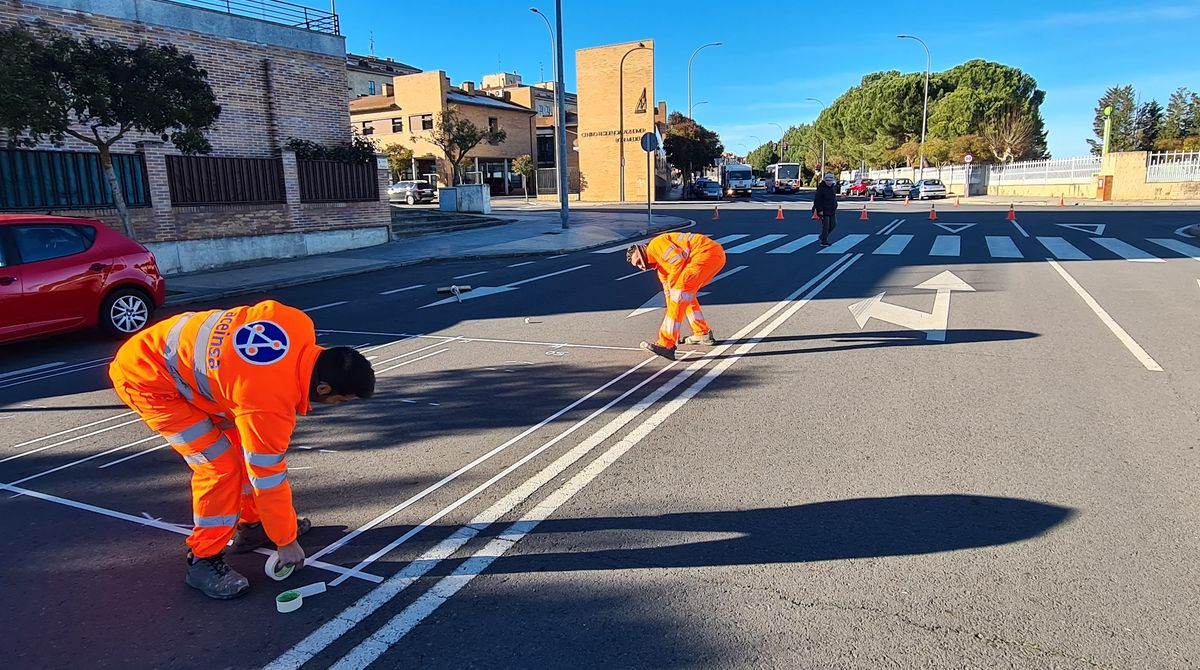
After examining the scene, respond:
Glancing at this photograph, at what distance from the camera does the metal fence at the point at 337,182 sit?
724 inches

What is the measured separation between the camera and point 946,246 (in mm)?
17047

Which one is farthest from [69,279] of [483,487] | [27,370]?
[483,487]

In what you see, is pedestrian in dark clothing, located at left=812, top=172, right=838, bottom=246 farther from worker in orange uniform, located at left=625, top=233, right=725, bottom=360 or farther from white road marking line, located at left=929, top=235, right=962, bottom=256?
worker in orange uniform, located at left=625, top=233, right=725, bottom=360

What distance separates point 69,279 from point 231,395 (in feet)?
23.4

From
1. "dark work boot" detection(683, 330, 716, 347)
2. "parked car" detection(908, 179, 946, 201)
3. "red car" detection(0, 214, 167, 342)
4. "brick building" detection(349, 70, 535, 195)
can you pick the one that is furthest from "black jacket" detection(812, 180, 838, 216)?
"brick building" detection(349, 70, 535, 195)

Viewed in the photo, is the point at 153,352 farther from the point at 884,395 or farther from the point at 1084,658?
the point at 884,395

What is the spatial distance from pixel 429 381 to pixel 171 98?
9236 mm

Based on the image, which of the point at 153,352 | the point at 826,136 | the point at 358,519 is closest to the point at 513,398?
the point at 358,519

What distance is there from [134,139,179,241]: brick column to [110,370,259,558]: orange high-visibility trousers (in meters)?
14.2

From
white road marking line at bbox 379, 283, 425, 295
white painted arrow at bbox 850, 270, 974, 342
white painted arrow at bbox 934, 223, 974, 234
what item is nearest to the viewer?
white painted arrow at bbox 850, 270, 974, 342

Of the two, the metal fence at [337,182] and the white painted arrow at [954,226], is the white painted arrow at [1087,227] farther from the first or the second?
the metal fence at [337,182]

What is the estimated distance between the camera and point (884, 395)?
5.86m

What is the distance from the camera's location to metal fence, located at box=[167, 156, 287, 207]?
1568 centimetres

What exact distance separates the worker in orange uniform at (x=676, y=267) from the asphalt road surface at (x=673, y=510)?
0.32 metres
